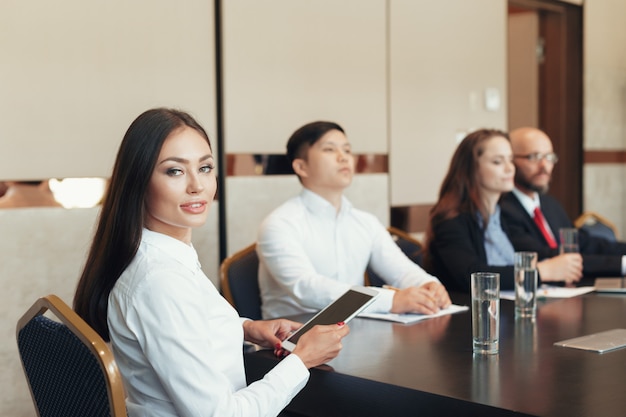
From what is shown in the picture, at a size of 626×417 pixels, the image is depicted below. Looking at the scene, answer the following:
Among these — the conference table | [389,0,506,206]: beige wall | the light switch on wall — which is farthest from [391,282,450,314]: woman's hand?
the light switch on wall

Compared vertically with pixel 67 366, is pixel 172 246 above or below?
above

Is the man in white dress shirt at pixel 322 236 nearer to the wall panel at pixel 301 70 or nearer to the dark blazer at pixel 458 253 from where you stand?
the dark blazer at pixel 458 253

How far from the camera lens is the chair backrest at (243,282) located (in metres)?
2.74

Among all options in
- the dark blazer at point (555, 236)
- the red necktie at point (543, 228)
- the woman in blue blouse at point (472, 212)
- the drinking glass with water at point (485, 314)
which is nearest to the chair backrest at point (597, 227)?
the dark blazer at point (555, 236)

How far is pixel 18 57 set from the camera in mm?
3012

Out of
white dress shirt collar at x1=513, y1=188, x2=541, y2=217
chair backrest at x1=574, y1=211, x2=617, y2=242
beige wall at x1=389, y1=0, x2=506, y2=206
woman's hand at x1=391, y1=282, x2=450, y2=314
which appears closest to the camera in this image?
woman's hand at x1=391, y1=282, x2=450, y2=314

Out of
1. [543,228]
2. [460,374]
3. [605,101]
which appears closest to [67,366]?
[460,374]

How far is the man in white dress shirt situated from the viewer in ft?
9.17

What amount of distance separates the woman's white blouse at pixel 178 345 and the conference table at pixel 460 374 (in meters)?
0.17

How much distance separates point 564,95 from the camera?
5.91 metres

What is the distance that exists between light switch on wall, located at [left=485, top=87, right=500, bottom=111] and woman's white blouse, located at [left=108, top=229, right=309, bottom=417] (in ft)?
12.6

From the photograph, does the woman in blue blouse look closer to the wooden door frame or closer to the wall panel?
the wall panel

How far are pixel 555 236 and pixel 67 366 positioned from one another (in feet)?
9.38

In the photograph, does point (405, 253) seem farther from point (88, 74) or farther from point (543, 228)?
point (88, 74)
